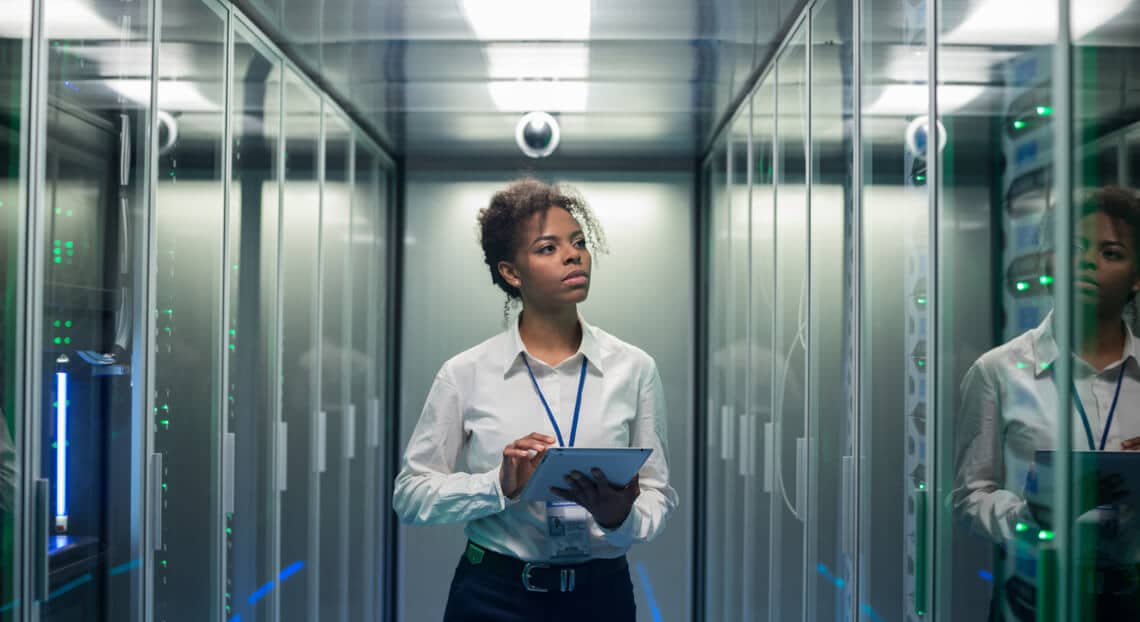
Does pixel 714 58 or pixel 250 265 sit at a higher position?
pixel 714 58

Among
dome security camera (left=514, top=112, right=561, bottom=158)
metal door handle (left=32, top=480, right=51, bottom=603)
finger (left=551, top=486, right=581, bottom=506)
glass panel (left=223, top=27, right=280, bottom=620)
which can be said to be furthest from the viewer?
dome security camera (left=514, top=112, right=561, bottom=158)

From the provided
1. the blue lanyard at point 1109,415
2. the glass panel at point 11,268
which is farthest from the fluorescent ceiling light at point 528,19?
the blue lanyard at point 1109,415

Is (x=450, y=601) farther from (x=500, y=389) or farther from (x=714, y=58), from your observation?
(x=714, y=58)

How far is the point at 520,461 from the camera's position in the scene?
211 cm

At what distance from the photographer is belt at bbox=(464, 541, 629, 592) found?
223 centimetres

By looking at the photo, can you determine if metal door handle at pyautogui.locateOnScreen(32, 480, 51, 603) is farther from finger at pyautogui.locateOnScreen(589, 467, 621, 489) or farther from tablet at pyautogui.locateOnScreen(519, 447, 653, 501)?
finger at pyautogui.locateOnScreen(589, 467, 621, 489)

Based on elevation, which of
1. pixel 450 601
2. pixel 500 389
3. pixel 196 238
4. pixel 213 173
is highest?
pixel 213 173

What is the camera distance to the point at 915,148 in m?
2.00

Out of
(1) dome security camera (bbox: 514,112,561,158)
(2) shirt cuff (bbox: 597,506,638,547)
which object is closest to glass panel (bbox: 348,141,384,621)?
(1) dome security camera (bbox: 514,112,561,158)

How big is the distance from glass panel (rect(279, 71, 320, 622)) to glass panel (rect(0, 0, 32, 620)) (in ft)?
5.28

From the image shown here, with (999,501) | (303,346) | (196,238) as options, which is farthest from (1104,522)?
(303,346)

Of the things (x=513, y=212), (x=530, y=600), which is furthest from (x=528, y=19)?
(x=530, y=600)

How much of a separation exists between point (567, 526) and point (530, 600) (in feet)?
0.60

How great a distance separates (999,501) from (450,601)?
4.03 feet
